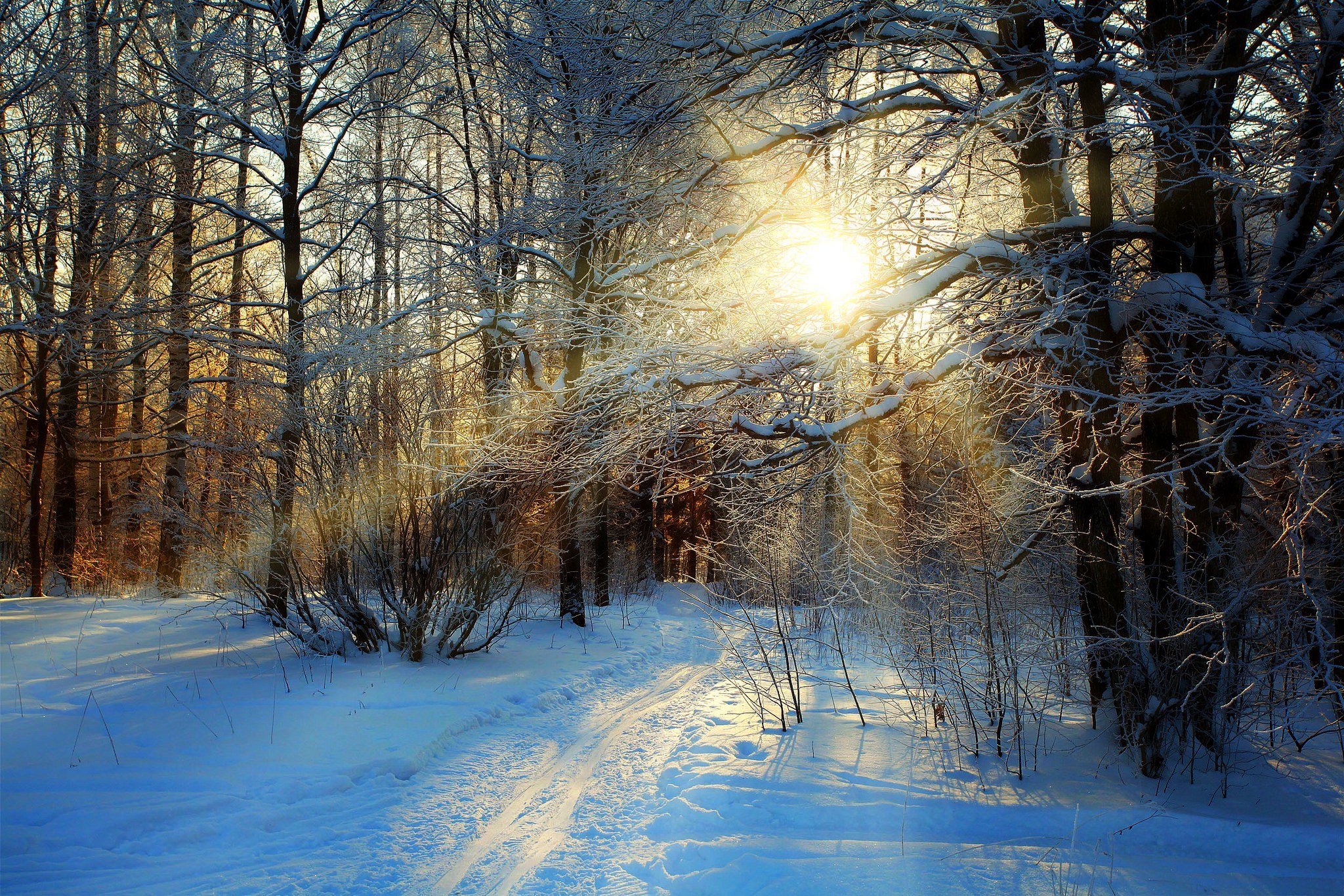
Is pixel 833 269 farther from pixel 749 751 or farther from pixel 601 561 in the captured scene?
pixel 601 561

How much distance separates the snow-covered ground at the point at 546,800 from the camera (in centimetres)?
342

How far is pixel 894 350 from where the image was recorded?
5.55 m

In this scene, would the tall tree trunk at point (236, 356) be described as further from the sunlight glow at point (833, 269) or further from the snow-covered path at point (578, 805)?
the sunlight glow at point (833, 269)

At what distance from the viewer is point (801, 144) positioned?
212 inches

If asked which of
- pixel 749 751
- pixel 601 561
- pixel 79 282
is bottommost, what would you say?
pixel 749 751

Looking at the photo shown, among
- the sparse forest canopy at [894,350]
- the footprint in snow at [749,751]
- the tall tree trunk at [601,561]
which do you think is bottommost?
the footprint in snow at [749,751]

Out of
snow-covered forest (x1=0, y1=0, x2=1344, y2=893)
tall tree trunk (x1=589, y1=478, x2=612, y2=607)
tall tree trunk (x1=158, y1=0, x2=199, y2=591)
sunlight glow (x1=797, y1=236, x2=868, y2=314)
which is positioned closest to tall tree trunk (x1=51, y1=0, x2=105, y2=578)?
tall tree trunk (x1=158, y1=0, x2=199, y2=591)

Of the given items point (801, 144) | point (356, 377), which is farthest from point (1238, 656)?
point (356, 377)

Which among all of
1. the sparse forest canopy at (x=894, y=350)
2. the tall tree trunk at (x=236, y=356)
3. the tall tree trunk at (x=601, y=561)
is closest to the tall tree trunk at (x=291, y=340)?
the sparse forest canopy at (x=894, y=350)

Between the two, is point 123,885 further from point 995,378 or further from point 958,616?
point 995,378

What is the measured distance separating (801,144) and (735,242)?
3.42ft

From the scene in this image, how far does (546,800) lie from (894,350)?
4358 mm

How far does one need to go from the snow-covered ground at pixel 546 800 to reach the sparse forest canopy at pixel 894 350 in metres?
0.58

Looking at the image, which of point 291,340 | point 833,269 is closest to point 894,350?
point 833,269
